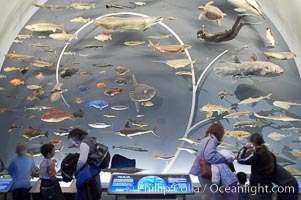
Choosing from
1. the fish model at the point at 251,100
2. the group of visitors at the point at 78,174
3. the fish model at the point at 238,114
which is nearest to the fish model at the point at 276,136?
the fish model at the point at 238,114

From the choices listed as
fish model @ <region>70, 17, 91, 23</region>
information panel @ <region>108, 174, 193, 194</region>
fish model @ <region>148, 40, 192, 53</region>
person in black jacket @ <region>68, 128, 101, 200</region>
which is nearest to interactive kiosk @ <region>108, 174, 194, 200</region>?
information panel @ <region>108, 174, 193, 194</region>

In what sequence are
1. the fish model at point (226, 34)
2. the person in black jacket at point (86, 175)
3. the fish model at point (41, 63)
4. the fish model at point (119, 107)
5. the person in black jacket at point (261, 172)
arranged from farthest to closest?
1. the fish model at point (41, 63)
2. the fish model at point (119, 107)
3. the fish model at point (226, 34)
4. the person in black jacket at point (86, 175)
5. the person in black jacket at point (261, 172)

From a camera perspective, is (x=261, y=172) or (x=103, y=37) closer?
(x=261, y=172)

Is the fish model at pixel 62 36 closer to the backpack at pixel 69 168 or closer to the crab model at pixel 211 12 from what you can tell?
the crab model at pixel 211 12

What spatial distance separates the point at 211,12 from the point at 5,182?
460 centimetres

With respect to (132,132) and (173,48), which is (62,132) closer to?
(132,132)

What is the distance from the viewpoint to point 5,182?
6531 millimetres

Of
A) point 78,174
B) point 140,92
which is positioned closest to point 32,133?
point 140,92

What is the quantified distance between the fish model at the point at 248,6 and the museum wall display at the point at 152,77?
18 millimetres

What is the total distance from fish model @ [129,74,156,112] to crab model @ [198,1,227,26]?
A: 1.66m

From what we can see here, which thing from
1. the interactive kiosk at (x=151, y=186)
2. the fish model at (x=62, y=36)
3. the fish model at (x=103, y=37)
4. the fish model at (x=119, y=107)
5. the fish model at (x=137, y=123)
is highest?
the fish model at (x=62, y=36)

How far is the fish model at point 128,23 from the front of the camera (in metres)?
7.62

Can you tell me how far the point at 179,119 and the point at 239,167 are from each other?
4.54 feet

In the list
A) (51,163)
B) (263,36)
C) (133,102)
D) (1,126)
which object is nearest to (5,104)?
(1,126)
